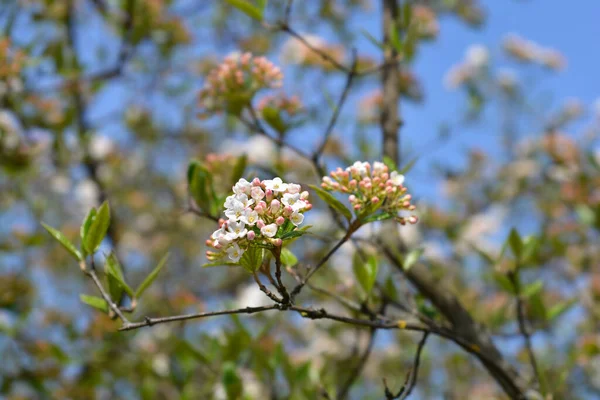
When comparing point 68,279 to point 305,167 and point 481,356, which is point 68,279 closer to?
point 305,167

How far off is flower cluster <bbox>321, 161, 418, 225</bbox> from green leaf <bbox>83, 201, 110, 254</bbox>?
0.46 meters

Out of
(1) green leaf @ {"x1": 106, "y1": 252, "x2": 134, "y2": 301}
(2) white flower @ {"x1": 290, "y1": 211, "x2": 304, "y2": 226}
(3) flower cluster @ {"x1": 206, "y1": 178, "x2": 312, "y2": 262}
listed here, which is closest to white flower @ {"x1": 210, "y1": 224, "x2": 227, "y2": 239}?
(3) flower cluster @ {"x1": 206, "y1": 178, "x2": 312, "y2": 262}

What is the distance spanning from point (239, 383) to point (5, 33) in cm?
178

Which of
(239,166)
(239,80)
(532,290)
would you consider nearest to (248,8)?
(239,80)

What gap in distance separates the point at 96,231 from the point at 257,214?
1.61 ft

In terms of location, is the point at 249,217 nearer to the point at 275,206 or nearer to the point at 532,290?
the point at 275,206

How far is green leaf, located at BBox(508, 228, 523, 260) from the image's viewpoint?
153cm

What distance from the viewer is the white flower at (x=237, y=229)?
0.86 metres

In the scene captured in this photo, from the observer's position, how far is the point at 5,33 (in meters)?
2.47

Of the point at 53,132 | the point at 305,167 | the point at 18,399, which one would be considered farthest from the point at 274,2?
the point at 18,399

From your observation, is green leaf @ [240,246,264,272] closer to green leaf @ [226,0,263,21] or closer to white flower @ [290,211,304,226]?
white flower @ [290,211,304,226]

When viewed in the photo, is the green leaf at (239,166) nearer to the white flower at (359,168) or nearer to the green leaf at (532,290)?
the white flower at (359,168)

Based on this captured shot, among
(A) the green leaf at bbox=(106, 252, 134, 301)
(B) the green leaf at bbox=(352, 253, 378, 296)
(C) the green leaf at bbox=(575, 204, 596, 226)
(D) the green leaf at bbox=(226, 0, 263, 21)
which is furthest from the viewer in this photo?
(C) the green leaf at bbox=(575, 204, 596, 226)

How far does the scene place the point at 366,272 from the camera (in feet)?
4.36
